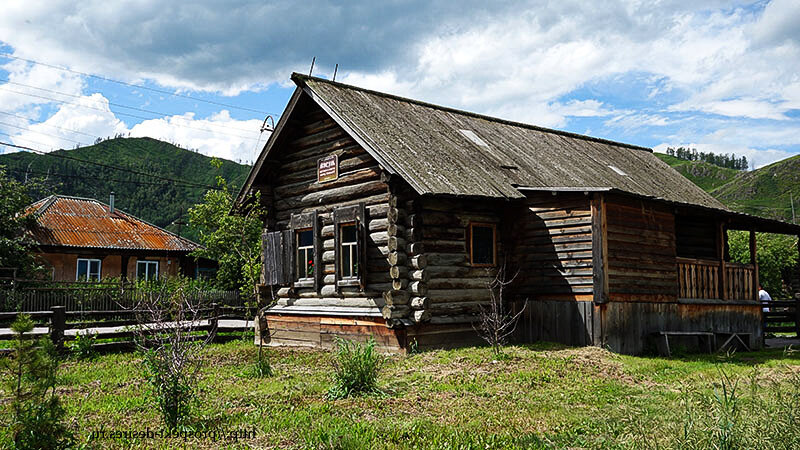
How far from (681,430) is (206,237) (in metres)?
30.9

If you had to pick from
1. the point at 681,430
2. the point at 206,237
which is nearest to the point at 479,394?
the point at 681,430

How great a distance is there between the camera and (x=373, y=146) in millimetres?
14469

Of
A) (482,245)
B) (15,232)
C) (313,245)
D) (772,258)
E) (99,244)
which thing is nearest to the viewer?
(482,245)

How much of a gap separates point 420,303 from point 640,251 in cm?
570

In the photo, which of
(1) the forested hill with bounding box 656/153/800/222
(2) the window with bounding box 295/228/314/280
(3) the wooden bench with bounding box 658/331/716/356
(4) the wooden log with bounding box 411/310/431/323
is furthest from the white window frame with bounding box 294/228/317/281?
(1) the forested hill with bounding box 656/153/800/222

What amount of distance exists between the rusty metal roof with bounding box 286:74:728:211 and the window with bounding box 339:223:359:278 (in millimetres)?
2491

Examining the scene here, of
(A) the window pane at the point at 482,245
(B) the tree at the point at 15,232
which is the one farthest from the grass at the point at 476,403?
(B) the tree at the point at 15,232

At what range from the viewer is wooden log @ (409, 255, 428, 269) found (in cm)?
1416

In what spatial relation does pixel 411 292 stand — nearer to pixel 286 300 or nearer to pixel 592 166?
pixel 286 300

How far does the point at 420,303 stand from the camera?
1398cm

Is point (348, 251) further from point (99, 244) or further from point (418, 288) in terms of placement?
point (99, 244)

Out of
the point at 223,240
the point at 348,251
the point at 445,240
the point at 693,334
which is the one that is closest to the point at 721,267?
the point at 693,334

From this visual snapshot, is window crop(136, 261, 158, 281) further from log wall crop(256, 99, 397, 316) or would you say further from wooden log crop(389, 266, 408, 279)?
wooden log crop(389, 266, 408, 279)

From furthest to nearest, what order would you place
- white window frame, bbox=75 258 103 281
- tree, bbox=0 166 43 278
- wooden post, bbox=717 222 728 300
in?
white window frame, bbox=75 258 103 281, tree, bbox=0 166 43 278, wooden post, bbox=717 222 728 300
